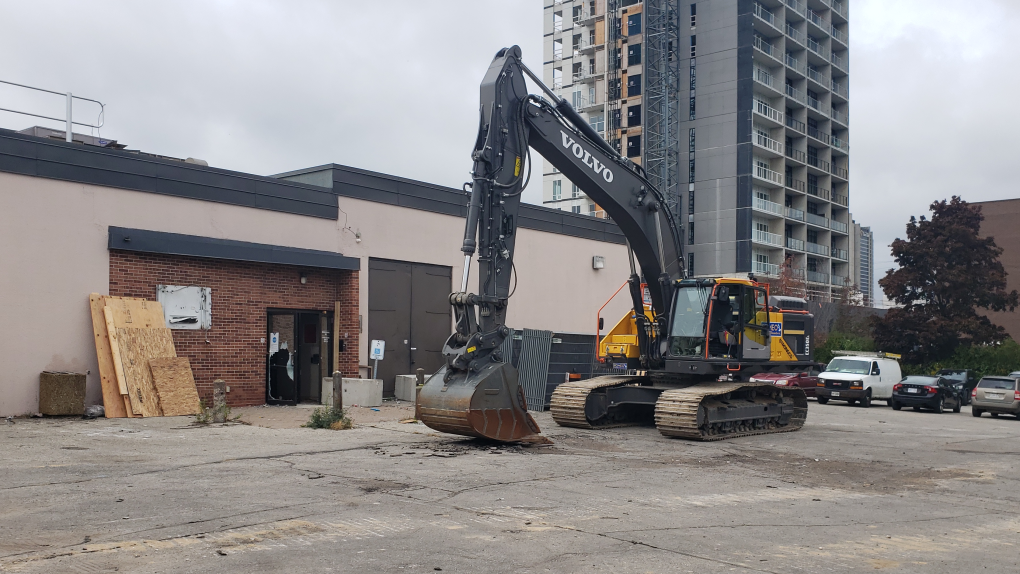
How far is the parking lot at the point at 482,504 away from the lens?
6.25m

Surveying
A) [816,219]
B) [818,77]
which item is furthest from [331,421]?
[818,77]

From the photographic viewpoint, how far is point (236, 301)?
61.7ft

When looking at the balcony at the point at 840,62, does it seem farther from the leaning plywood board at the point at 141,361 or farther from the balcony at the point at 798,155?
the leaning plywood board at the point at 141,361

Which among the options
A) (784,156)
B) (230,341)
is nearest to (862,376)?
(230,341)

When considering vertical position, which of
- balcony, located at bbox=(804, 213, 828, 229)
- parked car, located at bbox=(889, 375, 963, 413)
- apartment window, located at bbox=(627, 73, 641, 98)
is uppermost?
apartment window, located at bbox=(627, 73, 641, 98)

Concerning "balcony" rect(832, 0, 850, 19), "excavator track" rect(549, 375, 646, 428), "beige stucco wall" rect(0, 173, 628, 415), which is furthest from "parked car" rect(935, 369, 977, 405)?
"balcony" rect(832, 0, 850, 19)

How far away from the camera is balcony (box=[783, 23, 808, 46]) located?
69.1 meters

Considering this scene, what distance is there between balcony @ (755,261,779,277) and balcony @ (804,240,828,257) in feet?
15.0

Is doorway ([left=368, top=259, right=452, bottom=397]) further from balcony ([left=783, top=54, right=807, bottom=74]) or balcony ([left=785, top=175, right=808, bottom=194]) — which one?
balcony ([left=783, top=54, right=807, bottom=74])

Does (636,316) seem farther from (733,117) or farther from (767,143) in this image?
(767,143)

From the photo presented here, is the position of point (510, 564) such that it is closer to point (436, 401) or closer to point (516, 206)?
point (436, 401)

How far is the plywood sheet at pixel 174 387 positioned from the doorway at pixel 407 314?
193 inches

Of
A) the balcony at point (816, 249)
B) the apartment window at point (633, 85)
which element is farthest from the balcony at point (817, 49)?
the balcony at point (816, 249)

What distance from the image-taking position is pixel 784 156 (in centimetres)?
6756
